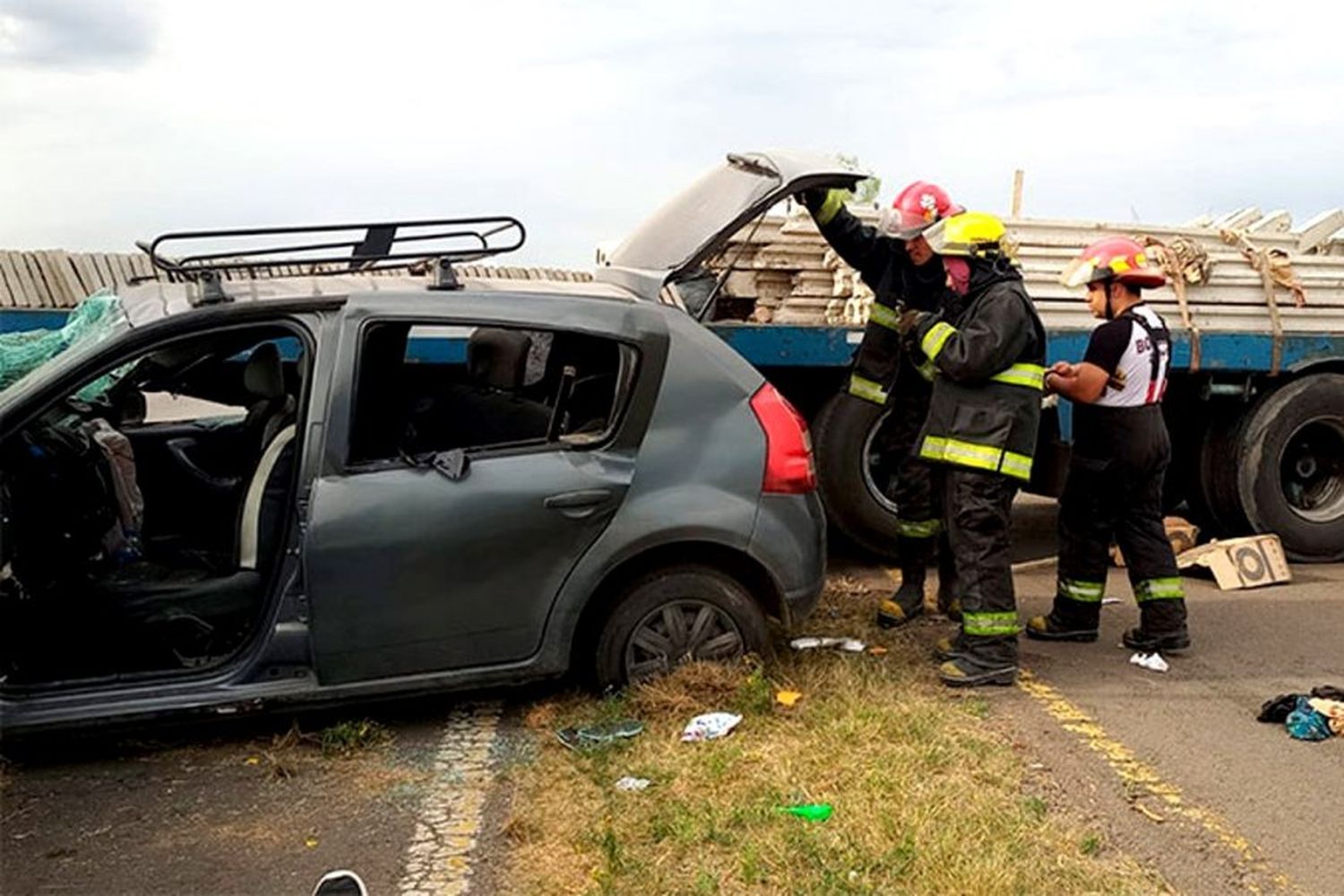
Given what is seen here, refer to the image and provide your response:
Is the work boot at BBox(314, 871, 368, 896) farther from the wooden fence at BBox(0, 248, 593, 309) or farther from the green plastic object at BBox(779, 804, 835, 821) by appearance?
the wooden fence at BBox(0, 248, 593, 309)

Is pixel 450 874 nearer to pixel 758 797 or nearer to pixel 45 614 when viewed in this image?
pixel 758 797

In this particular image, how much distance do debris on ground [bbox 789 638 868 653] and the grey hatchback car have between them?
63 centimetres

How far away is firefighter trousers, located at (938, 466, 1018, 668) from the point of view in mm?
4980

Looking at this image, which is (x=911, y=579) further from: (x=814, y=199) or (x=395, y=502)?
(x=395, y=502)

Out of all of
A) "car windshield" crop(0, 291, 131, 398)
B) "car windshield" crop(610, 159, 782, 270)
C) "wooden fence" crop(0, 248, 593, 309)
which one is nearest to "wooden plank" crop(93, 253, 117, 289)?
"wooden fence" crop(0, 248, 593, 309)

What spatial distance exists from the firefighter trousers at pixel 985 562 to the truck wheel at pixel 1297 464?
306 cm

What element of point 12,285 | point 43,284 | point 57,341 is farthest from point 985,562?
point 43,284

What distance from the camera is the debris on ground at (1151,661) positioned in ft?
17.6

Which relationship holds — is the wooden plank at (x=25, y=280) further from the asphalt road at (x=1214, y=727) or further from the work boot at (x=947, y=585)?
the work boot at (x=947, y=585)

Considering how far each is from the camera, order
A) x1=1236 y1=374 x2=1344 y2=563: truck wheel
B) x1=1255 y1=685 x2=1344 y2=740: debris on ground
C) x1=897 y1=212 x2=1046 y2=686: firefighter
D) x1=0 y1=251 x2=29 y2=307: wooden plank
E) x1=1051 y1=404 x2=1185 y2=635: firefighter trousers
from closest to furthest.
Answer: x1=1255 y1=685 x2=1344 y2=740: debris on ground, x1=897 y1=212 x2=1046 y2=686: firefighter, x1=1051 y1=404 x2=1185 y2=635: firefighter trousers, x1=1236 y1=374 x2=1344 y2=563: truck wheel, x1=0 y1=251 x2=29 y2=307: wooden plank

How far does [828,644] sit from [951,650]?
510 mm

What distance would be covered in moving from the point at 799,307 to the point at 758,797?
11.9 feet

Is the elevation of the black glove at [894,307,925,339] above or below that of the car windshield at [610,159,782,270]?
below

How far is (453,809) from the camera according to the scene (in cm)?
387
